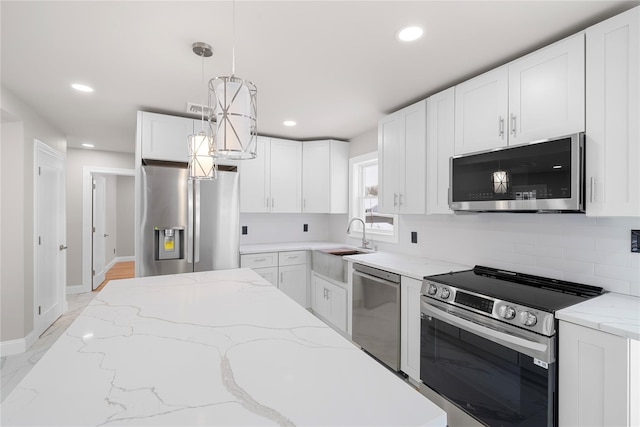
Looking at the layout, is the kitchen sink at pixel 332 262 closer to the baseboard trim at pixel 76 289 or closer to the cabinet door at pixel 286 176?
the cabinet door at pixel 286 176

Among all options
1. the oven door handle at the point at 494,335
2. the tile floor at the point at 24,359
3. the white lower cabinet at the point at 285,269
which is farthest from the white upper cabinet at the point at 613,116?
the tile floor at the point at 24,359

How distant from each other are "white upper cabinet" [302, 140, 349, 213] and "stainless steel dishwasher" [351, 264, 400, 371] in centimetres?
134

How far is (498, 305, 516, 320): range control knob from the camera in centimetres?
160

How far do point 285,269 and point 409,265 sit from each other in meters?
Result: 1.66

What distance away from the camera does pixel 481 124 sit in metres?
2.13

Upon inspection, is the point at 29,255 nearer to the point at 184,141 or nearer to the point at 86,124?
the point at 86,124

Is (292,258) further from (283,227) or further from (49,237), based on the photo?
(49,237)

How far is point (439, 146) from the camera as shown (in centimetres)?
246

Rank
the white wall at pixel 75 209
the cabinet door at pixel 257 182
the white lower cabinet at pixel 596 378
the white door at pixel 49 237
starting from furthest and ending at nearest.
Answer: the white wall at pixel 75 209 → the cabinet door at pixel 257 182 → the white door at pixel 49 237 → the white lower cabinet at pixel 596 378

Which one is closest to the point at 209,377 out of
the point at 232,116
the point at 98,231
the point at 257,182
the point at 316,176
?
the point at 232,116

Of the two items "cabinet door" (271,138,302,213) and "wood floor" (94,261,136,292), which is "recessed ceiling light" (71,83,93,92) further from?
"wood floor" (94,261,136,292)

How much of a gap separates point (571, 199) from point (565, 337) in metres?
0.71

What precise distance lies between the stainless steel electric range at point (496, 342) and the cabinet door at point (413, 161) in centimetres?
76

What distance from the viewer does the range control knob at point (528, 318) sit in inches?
59.6
